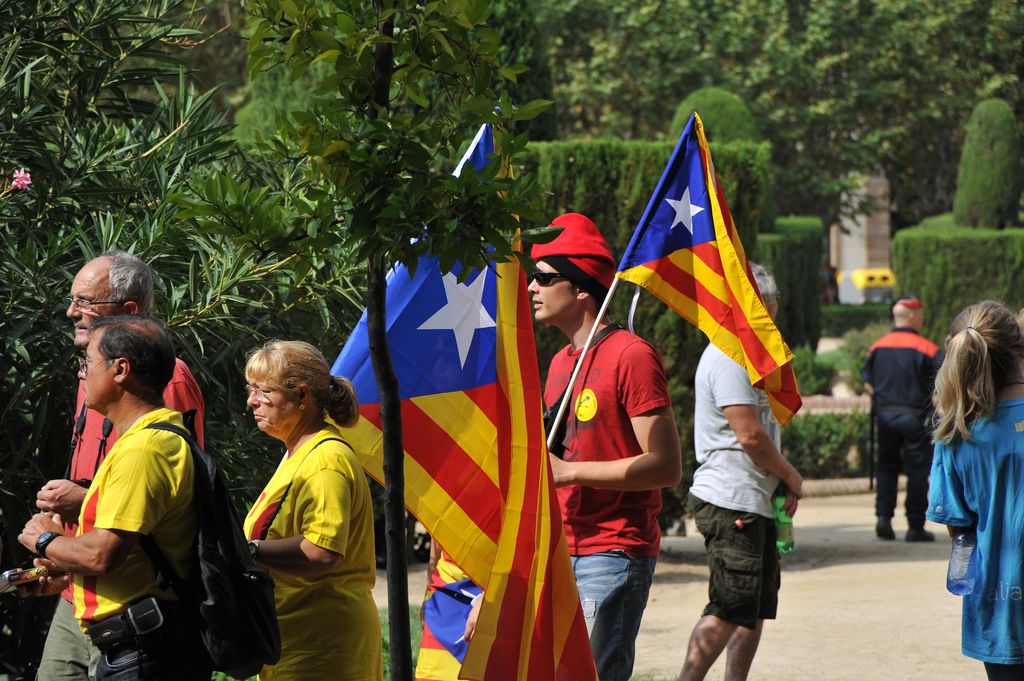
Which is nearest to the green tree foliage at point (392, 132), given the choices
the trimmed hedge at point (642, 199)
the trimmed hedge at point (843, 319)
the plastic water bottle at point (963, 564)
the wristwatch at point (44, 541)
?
the wristwatch at point (44, 541)

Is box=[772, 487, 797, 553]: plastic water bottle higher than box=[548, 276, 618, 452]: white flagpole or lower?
lower

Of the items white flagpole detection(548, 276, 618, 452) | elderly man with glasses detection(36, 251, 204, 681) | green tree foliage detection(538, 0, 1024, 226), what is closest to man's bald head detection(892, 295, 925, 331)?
white flagpole detection(548, 276, 618, 452)

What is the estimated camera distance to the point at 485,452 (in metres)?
4.17

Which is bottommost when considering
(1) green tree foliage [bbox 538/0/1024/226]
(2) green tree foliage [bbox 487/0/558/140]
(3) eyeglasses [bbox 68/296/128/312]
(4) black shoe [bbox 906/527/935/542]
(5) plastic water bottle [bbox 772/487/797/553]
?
(4) black shoe [bbox 906/527/935/542]

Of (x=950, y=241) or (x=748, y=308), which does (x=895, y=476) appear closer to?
(x=748, y=308)

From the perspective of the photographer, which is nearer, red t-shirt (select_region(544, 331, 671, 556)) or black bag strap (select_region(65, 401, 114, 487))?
black bag strap (select_region(65, 401, 114, 487))

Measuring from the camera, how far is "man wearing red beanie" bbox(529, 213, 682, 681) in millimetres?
4336

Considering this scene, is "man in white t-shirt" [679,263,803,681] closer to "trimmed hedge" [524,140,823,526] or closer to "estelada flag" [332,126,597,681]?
"estelada flag" [332,126,597,681]

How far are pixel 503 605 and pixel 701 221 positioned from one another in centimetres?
177

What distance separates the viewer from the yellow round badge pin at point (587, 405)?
442 cm

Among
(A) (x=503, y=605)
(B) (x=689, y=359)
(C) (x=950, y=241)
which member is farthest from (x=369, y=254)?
(C) (x=950, y=241)

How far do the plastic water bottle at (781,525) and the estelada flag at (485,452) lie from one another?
5.70 ft

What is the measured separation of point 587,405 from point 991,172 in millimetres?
24907

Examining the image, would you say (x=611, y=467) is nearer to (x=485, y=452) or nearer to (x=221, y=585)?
(x=485, y=452)
